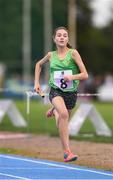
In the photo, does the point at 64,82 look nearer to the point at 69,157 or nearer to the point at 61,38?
the point at 61,38

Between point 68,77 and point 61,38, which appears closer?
point 68,77

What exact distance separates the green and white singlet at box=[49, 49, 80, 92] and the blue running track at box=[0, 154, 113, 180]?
124 centimetres

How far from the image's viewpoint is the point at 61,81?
40.7 ft

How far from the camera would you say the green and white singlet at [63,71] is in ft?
40.8

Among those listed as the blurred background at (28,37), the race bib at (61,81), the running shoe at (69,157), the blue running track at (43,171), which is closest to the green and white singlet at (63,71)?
the race bib at (61,81)

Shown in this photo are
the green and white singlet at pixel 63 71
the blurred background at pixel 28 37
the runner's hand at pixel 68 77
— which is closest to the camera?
the runner's hand at pixel 68 77

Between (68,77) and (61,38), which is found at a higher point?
(61,38)

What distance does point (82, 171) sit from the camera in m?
11.8

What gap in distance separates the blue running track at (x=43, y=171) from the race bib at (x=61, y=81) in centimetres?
125

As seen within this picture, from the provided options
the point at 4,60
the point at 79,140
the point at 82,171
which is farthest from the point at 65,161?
the point at 4,60

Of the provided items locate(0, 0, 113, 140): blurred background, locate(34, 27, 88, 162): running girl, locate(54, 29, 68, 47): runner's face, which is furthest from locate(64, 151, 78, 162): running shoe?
locate(0, 0, 113, 140): blurred background

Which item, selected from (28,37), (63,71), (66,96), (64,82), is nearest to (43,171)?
(66,96)

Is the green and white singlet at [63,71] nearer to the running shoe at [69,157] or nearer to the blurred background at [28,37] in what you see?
the running shoe at [69,157]

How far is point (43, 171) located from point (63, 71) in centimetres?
165
